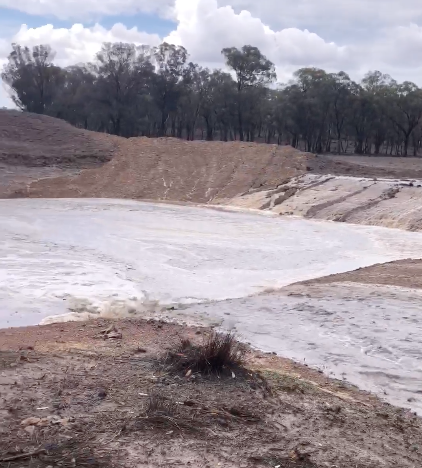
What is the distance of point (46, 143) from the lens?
134 feet

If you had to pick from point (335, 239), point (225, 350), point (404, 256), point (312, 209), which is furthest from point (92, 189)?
point (225, 350)

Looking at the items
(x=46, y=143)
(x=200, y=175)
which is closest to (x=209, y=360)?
(x=200, y=175)

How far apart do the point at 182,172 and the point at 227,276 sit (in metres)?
22.8

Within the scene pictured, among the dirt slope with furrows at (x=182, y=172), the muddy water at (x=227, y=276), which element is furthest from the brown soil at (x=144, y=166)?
the muddy water at (x=227, y=276)

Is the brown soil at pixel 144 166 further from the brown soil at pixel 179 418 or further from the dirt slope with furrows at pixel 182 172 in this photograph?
the brown soil at pixel 179 418

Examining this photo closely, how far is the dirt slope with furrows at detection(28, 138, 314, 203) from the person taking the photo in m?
33.5

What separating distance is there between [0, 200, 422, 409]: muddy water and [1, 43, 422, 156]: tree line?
106 ft

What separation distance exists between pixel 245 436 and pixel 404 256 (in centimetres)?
1455

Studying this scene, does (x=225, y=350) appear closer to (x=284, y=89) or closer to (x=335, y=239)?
(x=335, y=239)

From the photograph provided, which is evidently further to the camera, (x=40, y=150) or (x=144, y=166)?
(x=40, y=150)

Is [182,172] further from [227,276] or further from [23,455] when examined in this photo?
[23,455]

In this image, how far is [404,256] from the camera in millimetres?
18859

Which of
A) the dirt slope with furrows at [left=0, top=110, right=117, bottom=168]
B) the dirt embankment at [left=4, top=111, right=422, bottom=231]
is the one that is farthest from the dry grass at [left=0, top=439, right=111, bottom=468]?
the dirt slope with furrows at [left=0, top=110, right=117, bottom=168]

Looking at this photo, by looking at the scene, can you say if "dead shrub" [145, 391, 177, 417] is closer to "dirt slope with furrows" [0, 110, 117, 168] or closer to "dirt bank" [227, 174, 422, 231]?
"dirt bank" [227, 174, 422, 231]
